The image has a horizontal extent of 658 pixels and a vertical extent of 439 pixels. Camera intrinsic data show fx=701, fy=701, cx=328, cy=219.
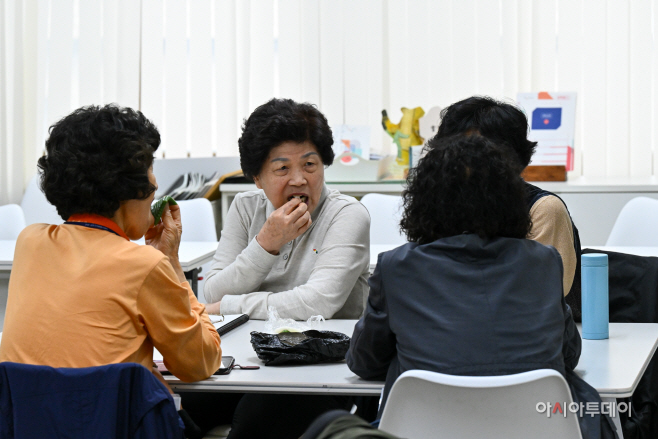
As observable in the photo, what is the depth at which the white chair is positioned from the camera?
9.69 ft

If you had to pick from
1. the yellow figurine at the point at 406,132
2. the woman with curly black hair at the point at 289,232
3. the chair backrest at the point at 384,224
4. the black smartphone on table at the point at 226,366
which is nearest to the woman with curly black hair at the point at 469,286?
the black smartphone on table at the point at 226,366

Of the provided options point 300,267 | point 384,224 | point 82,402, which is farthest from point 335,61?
point 82,402

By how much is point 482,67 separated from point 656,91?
1029 mm

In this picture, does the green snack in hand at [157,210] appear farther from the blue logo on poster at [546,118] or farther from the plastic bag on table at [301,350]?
the blue logo on poster at [546,118]

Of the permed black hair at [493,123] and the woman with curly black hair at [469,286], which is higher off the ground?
the permed black hair at [493,123]

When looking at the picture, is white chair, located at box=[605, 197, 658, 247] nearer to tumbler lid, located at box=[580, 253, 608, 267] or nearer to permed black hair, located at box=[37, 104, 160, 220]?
tumbler lid, located at box=[580, 253, 608, 267]

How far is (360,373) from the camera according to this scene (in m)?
1.48

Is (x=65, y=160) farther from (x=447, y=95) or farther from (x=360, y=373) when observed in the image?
(x=447, y=95)

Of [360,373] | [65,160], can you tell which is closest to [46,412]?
[65,160]

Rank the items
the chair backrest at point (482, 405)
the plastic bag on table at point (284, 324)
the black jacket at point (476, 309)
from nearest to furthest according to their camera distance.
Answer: the chair backrest at point (482, 405)
the black jacket at point (476, 309)
the plastic bag on table at point (284, 324)

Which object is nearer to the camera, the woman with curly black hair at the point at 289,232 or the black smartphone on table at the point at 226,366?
the black smartphone on table at the point at 226,366

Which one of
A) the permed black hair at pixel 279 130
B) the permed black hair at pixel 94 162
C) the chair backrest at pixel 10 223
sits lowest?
the chair backrest at pixel 10 223

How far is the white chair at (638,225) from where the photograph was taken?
9.69ft

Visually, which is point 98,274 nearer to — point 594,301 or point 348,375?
point 348,375
